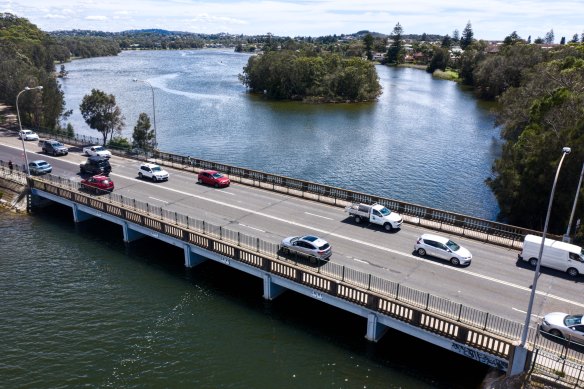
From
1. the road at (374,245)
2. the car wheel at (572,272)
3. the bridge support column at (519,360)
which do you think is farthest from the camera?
the car wheel at (572,272)

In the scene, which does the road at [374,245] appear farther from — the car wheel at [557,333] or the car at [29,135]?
the car at [29,135]

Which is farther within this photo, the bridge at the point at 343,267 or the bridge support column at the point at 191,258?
the bridge support column at the point at 191,258

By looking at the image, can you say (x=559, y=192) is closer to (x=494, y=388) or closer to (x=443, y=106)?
(x=494, y=388)

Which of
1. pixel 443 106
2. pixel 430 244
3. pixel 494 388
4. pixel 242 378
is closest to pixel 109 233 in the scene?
pixel 242 378

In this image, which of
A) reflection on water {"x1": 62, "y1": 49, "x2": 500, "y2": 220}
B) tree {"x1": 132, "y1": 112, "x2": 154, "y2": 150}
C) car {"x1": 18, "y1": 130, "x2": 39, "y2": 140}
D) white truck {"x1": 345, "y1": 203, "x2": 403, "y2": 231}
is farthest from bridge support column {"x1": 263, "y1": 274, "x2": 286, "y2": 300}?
car {"x1": 18, "y1": 130, "x2": 39, "y2": 140}

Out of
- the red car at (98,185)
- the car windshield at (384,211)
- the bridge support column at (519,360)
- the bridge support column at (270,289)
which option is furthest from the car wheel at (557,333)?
the red car at (98,185)

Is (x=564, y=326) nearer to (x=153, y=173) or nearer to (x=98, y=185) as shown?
(x=98, y=185)

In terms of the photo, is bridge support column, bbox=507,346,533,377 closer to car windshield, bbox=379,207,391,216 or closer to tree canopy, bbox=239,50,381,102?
car windshield, bbox=379,207,391,216

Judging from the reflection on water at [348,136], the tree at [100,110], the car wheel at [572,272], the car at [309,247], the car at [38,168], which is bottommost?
the reflection on water at [348,136]
